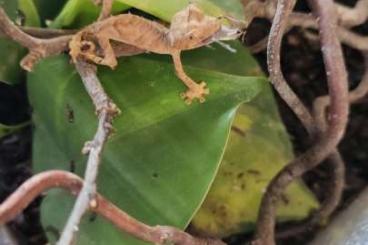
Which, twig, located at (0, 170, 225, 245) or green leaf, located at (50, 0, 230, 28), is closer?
twig, located at (0, 170, 225, 245)

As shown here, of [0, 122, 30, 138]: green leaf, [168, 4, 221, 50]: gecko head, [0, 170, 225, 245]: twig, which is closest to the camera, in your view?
[0, 170, 225, 245]: twig

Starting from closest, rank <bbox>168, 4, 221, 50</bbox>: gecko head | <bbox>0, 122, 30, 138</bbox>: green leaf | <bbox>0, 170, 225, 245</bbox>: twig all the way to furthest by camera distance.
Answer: <bbox>0, 170, 225, 245</bbox>: twig < <bbox>168, 4, 221, 50</bbox>: gecko head < <bbox>0, 122, 30, 138</bbox>: green leaf

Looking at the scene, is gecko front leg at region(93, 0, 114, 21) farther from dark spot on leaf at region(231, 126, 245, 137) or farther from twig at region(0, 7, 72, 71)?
dark spot on leaf at region(231, 126, 245, 137)

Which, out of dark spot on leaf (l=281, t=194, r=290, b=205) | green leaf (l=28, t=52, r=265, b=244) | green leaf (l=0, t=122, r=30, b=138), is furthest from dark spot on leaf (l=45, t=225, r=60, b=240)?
dark spot on leaf (l=281, t=194, r=290, b=205)

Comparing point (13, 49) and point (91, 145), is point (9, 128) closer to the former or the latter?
point (13, 49)

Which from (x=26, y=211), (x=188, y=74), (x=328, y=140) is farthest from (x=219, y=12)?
(x=26, y=211)

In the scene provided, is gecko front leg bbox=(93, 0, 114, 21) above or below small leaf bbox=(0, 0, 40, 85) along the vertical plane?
above

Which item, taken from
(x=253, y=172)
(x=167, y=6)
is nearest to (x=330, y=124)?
(x=253, y=172)

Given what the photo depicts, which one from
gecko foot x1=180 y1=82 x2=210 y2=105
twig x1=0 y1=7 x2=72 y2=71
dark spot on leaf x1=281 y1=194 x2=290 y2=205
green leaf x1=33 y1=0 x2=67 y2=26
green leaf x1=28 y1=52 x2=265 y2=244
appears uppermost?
twig x1=0 y1=7 x2=72 y2=71
